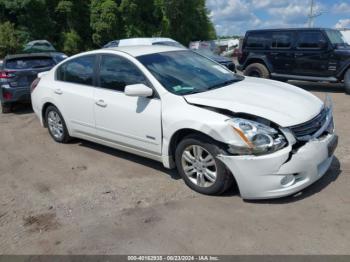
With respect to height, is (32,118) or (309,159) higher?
(309,159)

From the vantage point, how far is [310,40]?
10.9m

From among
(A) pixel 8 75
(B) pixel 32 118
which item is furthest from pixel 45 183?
(A) pixel 8 75

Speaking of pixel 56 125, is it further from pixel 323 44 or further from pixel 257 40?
pixel 257 40

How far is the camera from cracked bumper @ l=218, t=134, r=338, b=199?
3.70 metres

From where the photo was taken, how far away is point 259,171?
3738 millimetres

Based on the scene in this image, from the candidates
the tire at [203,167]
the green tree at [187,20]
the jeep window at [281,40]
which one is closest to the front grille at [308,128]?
the tire at [203,167]

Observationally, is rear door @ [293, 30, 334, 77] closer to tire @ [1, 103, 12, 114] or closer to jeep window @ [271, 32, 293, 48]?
jeep window @ [271, 32, 293, 48]

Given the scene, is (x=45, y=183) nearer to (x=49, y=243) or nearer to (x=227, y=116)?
(x=49, y=243)

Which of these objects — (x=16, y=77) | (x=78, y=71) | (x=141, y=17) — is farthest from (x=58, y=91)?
(x=141, y=17)

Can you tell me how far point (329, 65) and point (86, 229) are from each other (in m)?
9.05

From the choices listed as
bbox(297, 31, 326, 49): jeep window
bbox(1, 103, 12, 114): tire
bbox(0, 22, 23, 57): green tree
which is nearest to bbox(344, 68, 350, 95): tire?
bbox(297, 31, 326, 49): jeep window

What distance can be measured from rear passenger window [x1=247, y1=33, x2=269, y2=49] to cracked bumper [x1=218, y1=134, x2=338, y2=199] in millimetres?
8643

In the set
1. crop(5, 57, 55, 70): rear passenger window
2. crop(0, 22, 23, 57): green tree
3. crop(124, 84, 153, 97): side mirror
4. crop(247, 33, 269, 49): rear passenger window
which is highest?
crop(124, 84, 153, 97): side mirror

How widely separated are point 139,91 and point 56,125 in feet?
8.55
